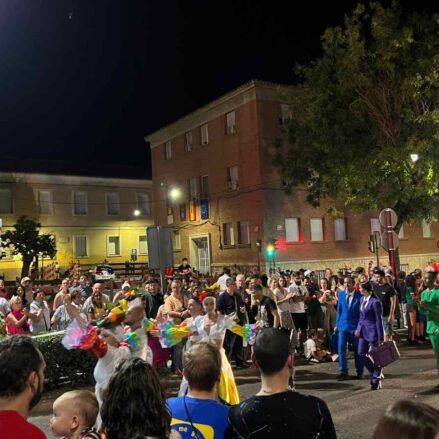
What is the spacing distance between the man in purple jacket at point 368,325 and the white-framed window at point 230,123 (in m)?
25.7

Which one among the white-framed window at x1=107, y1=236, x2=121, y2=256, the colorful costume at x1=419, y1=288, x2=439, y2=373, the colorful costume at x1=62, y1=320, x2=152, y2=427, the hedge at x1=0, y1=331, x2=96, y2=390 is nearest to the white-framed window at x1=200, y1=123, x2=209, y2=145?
the white-framed window at x1=107, y1=236, x2=121, y2=256

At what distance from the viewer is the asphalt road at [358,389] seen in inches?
286

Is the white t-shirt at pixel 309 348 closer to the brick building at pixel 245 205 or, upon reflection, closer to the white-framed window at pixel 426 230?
the brick building at pixel 245 205

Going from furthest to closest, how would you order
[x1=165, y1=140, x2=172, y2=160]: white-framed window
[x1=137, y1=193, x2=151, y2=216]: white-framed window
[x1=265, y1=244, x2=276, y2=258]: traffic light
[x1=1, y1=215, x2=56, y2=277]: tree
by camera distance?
[x1=137, y1=193, x2=151, y2=216]: white-framed window → [x1=165, y1=140, x2=172, y2=160]: white-framed window → [x1=1, y1=215, x2=56, y2=277]: tree → [x1=265, y1=244, x2=276, y2=258]: traffic light

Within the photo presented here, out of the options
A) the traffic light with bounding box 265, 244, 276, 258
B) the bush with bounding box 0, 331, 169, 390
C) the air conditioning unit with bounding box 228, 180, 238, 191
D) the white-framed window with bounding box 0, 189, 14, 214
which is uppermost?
the white-framed window with bounding box 0, 189, 14, 214

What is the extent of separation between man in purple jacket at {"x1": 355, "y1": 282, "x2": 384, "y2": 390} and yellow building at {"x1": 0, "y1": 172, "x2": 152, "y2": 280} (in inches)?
1461

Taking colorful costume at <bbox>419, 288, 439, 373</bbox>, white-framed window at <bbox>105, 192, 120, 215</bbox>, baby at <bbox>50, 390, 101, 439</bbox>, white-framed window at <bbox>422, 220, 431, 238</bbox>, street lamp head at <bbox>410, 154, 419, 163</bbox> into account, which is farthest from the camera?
white-framed window at <bbox>105, 192, 120, 215</bbox>

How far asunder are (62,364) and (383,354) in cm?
590

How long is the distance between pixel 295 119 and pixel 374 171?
5.94 m

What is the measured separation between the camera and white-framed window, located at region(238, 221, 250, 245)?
33.1m

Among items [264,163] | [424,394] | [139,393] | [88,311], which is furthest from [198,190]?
[139,393]

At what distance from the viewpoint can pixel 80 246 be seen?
47.0 meters

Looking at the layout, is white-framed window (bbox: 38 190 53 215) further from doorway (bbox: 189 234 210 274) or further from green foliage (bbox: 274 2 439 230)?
green foliage (bbox: 274 2 439 230)

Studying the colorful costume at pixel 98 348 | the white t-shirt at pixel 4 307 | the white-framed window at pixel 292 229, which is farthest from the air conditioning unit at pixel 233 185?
the colorful costume at pixel 98 348
